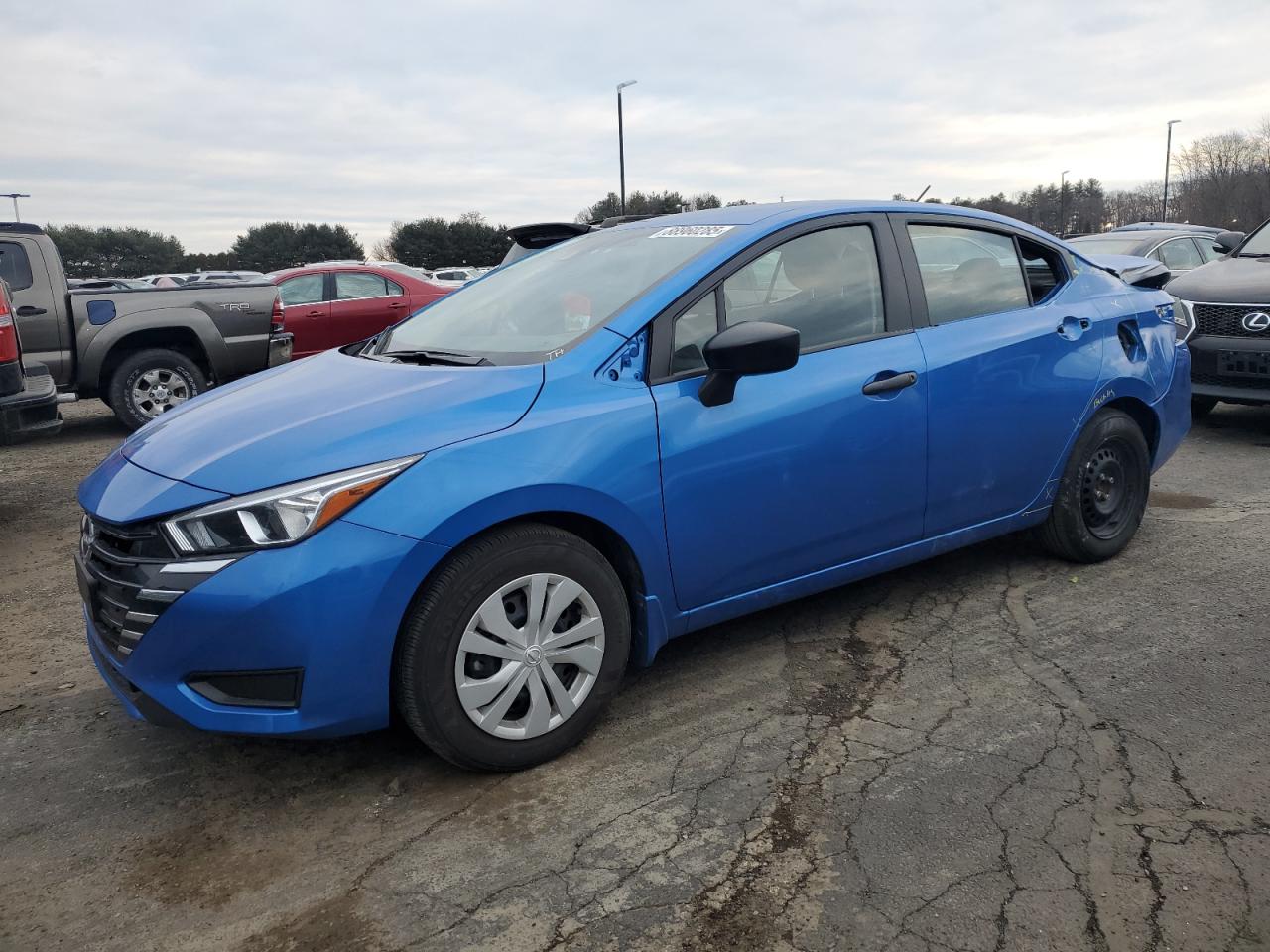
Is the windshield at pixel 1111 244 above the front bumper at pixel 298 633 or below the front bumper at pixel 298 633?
above

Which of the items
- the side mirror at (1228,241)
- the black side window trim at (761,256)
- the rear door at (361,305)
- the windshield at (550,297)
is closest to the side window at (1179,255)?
the side mirror at (1228,241)

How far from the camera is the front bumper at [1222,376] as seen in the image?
22.9 ft

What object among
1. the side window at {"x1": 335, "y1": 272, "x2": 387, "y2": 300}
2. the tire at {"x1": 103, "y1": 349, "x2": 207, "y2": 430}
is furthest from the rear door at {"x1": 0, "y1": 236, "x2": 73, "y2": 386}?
the side window at {"x1": 335, "y1": 272, "x2": 387, "y2": 300}

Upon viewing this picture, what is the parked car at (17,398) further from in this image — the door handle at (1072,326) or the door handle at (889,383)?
the door handle at (1072,326)

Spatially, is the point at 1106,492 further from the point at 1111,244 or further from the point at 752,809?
the point at 1111,244

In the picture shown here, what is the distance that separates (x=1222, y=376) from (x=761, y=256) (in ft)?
A: 17.6

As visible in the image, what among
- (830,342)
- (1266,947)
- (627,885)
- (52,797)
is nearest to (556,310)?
(830,342)

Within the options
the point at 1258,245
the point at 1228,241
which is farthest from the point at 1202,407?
the point at 1228,241

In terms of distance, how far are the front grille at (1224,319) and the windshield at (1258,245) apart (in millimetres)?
1218

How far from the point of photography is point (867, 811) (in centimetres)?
265

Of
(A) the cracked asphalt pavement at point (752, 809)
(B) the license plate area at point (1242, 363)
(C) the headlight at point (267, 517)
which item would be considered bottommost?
(A) the cracked asphalt pavement at point (752, 809)

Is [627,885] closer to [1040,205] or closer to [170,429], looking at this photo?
[170,429]

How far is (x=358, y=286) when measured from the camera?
11922mm

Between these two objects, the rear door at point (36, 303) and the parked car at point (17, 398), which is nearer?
the parked car at point (17, 398)
